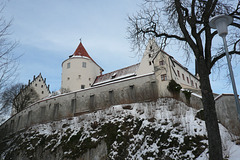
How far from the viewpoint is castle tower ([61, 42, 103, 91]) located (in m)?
33.2

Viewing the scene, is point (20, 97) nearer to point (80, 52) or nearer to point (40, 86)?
point (40, 86)

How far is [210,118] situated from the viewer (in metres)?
5.71

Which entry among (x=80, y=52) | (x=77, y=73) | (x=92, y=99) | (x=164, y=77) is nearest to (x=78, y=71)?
(x=77, y=73)

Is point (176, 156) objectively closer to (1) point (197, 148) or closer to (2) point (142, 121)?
(1) point (197, 148)

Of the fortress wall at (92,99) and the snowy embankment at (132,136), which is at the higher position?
the fortress wall at (92,99)

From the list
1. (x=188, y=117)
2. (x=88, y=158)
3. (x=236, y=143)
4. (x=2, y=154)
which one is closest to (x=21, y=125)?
(x=2, y=154)

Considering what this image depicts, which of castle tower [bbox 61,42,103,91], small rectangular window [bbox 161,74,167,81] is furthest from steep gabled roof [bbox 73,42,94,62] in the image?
small rectangular window [bbox 161,74,167,81]

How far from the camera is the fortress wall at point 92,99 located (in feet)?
56.5

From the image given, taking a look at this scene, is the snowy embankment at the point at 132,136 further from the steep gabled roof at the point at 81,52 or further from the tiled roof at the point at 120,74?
the steep gabled roof at the point at 81,52

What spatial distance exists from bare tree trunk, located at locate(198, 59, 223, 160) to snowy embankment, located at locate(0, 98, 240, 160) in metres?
1.31

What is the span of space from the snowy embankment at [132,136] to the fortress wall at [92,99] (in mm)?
1891

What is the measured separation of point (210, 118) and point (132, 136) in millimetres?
5891

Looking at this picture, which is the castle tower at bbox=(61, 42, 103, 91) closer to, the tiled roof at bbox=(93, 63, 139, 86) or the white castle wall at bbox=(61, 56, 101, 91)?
the white castle wall at bbox=(61, 56, 101, 91)

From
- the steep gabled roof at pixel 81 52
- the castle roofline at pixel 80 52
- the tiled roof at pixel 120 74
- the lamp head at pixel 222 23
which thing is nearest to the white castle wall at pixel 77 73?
the castle roofline at pixel 80 52
